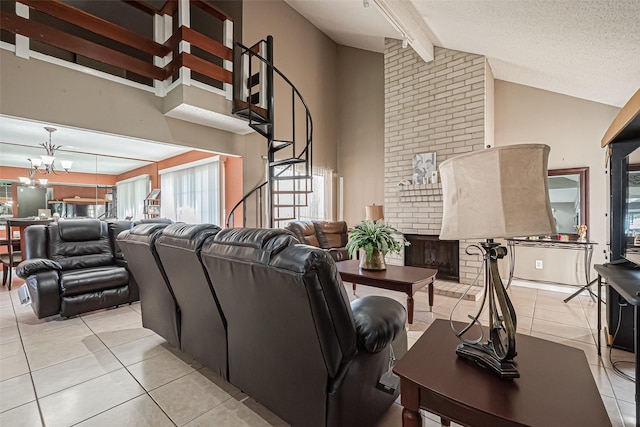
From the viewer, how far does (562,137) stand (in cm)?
416

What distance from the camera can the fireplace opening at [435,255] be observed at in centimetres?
455

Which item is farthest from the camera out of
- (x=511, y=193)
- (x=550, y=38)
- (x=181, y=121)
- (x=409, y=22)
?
(x=181, y=121)

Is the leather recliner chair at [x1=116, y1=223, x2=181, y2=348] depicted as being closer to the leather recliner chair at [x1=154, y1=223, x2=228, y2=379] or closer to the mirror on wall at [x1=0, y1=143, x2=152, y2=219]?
the leather recliner chair at [x1=154, y1=223, x2=228, y2=379]

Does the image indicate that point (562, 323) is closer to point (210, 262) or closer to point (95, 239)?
point (210, 262)

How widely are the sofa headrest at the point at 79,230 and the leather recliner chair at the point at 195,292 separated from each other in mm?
2648

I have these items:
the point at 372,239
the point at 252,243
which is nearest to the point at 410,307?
the point at 372,239

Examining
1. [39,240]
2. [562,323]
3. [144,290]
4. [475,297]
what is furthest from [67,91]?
[562,323]

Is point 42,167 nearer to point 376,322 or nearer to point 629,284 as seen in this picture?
point 376,322

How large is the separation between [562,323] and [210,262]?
341cm

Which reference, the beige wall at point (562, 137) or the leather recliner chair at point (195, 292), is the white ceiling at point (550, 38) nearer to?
the beige wall at point (562, 137)

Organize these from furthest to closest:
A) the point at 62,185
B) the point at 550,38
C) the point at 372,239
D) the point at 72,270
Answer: the point at 62,185 → the point at 72,270 → the point at 372,239 → the point at 550,38

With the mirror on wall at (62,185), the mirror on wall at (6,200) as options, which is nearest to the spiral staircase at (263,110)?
the mirror on wall at (62,185)

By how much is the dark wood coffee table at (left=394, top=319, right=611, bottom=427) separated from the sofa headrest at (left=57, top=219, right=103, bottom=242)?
4.26 m

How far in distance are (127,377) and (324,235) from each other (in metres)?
3.57
